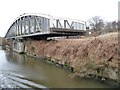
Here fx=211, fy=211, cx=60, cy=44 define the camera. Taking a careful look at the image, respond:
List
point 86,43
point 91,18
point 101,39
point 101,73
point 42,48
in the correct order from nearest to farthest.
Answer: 1. point 101,73
2. point 101,39
3. point 86,43
4. point 42,48
5. point 91,18

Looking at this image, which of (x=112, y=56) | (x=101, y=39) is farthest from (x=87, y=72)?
(x=101, y=39)

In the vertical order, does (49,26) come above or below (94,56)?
above

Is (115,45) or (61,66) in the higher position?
(115,45)

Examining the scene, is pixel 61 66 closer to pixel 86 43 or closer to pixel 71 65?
pixel 71 65

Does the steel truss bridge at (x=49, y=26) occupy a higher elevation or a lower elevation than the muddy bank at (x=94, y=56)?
higher

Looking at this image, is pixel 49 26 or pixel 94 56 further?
pixel 49 26

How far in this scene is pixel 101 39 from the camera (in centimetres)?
2319

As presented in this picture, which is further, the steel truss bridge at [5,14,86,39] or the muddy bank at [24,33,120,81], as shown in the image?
the steel truss bridge at [5,14,86,39]

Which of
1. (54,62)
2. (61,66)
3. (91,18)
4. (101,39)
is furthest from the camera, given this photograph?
(91,18)

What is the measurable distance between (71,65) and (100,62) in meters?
6.18

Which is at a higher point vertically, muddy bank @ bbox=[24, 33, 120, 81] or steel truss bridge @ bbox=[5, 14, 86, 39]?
steel truss bridge @ bbox=[5, 14, 86, 39]

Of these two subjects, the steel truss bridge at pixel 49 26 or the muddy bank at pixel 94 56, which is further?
the steel truss bridge at pixel 49 26

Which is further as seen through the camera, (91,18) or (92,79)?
(91,18)

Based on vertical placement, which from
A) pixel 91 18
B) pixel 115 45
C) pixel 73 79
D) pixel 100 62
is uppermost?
pixel 91 18
